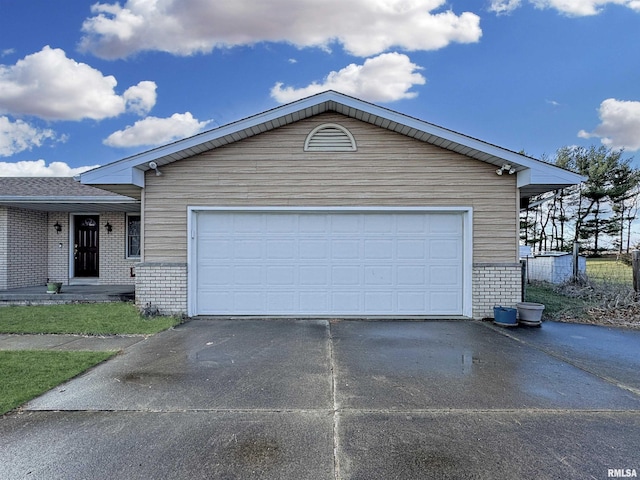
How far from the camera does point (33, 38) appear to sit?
39.0 ft

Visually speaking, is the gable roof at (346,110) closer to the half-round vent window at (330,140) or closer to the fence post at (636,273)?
the half-round vent window at (330,140)

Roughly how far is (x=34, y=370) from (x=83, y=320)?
305 cm

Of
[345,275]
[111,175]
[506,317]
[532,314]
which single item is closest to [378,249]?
[345,275]

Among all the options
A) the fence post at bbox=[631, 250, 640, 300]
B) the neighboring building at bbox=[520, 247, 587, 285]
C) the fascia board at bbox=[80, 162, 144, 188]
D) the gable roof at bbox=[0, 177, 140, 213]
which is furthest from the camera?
the neighboring building at bbox=[520, 247, 587, 285]

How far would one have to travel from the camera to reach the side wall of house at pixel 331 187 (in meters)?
7.68

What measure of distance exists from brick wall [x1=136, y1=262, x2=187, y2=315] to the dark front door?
5644mm

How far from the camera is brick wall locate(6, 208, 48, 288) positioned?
34.5ft

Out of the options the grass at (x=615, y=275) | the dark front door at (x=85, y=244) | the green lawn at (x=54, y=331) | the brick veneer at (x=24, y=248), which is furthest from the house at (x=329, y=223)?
the brick veneer at (x=24, y=248)

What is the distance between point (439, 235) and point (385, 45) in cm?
775

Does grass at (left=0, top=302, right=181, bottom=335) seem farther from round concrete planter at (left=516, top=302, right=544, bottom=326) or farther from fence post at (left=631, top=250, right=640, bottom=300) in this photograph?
fence post at (left=631, top=250, right=640, bottom=300)

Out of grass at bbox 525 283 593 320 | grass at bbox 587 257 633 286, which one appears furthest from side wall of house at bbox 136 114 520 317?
grass at bbox 587 257 633 286

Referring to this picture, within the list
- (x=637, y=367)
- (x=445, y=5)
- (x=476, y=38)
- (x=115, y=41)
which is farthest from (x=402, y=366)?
(x=115, y=41)

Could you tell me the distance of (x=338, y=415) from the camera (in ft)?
10.8

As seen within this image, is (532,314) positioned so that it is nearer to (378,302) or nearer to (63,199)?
(378,302)
